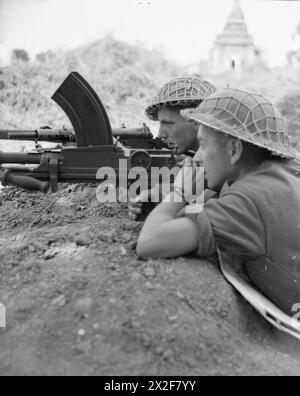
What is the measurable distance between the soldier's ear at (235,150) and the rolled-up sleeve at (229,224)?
26 centimetres

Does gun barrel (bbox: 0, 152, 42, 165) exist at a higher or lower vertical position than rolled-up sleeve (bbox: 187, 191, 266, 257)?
higher

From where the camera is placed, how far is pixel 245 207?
357 centimetres

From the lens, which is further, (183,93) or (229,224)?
(183,93)

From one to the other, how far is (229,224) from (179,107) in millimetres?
1993

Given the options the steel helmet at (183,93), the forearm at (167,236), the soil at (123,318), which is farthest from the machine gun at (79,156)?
the forearm at (167,236)

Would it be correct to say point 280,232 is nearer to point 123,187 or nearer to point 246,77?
point 123,187

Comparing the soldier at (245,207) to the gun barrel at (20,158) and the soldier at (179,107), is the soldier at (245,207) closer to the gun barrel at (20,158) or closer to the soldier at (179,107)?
the soldier at (179,107)

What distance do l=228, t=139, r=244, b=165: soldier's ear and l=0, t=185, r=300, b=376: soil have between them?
0.60 meters

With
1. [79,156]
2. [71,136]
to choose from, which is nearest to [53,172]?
[79,156]

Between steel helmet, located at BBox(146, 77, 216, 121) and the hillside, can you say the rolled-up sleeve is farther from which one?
steel helmet, located at BBox(146, 77, 216, 121)

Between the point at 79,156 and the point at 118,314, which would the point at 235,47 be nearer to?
the point at 79,156

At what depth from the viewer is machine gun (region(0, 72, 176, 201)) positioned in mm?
4832

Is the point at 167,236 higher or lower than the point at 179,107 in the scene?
lower

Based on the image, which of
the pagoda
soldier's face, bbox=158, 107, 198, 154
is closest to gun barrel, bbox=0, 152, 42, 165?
soldier's face, bbox=158, 107, 198, 154
